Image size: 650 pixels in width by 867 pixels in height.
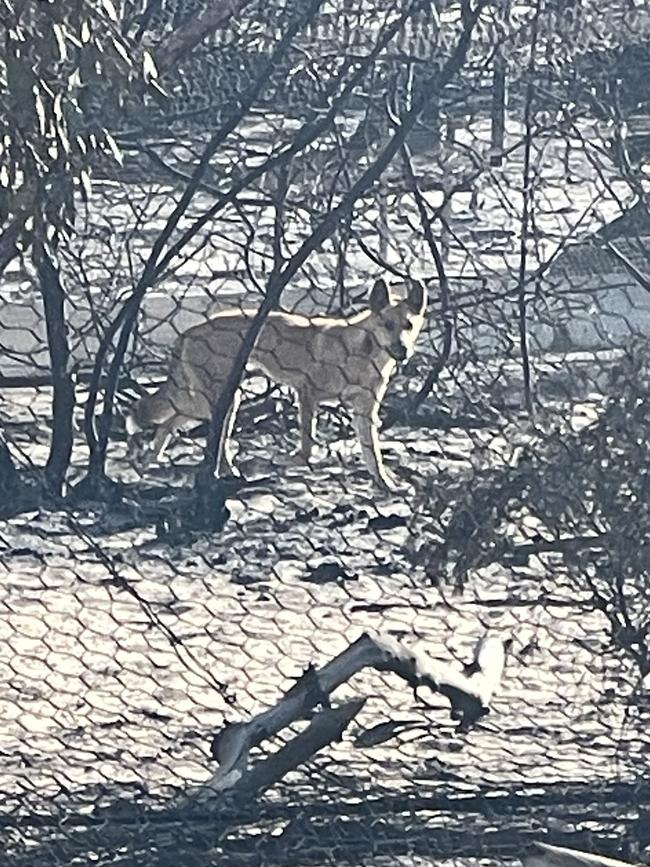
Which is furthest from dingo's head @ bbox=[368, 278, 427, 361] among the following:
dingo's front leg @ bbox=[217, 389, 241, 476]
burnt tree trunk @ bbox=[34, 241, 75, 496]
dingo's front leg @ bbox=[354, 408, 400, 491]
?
burnt tree trunk @ bbox=[34, 241, 75, 496]

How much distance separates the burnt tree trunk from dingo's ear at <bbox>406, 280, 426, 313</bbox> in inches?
21.0

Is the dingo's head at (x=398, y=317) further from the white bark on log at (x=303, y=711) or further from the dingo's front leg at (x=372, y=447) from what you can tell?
the white bark on log at (x=303, y=711)

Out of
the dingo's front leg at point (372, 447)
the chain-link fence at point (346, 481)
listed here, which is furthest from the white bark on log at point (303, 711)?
the dingo's front leg at point (372, 447)

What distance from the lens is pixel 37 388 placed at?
295cm

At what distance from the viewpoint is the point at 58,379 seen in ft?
8.59

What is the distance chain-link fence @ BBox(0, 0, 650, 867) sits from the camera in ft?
7.50

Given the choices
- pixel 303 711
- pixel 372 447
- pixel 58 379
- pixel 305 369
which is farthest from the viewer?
pixel 305 369

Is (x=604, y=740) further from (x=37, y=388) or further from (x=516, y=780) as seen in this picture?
(x=37, y=388)

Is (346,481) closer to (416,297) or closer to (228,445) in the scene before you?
(228,445)

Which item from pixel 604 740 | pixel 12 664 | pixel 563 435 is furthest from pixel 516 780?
pixel 12 664

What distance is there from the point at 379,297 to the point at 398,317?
43mm

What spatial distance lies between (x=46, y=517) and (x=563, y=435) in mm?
758

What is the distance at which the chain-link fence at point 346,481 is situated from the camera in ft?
7.50

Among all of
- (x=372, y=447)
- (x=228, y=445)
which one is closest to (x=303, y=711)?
(x=372, y=447)
